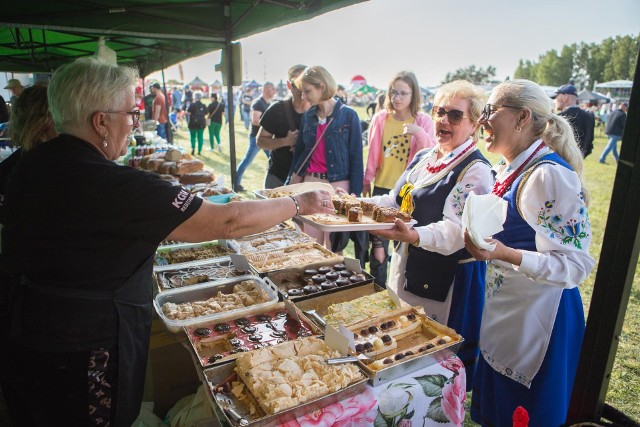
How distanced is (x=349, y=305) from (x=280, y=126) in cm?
288

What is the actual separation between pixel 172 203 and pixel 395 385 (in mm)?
1081

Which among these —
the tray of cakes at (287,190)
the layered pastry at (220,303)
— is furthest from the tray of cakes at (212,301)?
the tray of cakes at (287,190)

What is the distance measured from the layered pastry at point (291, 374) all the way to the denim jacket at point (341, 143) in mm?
2377

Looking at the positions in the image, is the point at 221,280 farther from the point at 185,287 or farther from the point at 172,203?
the point at 172,203

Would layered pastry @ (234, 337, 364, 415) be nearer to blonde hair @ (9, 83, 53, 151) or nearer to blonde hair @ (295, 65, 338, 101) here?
blonde hair @ (9, 83, 53, 151)

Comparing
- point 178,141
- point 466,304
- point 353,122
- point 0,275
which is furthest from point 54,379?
point 178,141

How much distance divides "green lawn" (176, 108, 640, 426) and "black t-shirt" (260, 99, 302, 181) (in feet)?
5.79

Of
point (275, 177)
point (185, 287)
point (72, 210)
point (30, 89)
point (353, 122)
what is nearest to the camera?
point (72, 210)

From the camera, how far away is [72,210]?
1.36m

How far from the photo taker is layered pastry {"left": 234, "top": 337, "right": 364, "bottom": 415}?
55.1 inches

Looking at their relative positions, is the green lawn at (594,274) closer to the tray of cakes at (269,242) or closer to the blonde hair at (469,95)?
the tray of cakes at (269,242)

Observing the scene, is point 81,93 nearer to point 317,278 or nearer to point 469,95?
point 317,278

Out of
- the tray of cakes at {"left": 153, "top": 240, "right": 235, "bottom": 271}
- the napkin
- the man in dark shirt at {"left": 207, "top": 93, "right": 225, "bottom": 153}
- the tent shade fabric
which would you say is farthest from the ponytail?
the man in dark shirt at {"left": 207, "top": 93, "right": 225, "bottom": 153}

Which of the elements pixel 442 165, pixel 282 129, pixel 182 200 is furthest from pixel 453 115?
pixel 282 129
